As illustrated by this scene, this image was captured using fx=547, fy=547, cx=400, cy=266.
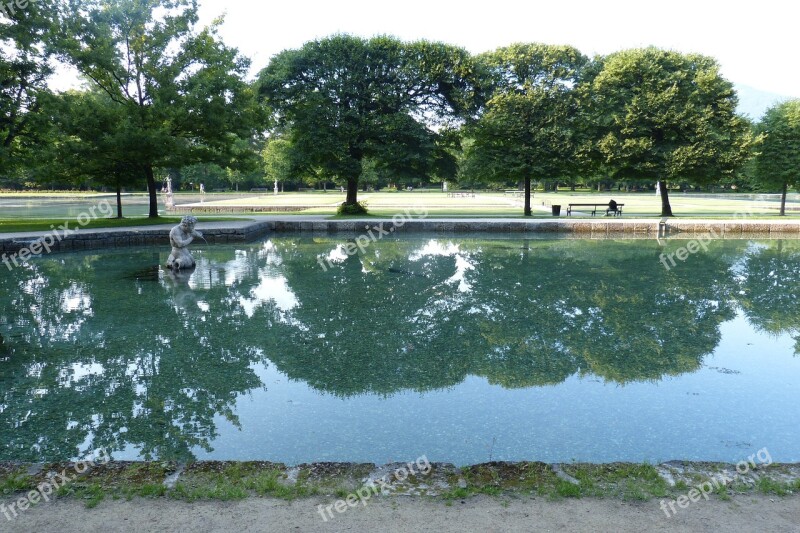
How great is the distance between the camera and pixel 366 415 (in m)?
6.02

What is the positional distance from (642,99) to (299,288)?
88.7ft

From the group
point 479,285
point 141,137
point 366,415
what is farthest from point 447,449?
point 141,137

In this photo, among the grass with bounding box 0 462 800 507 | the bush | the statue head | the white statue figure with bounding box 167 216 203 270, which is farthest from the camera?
the bush

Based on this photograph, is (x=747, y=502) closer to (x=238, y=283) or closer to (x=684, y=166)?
(x=238, y=283)

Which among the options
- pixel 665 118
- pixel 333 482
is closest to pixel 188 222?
pixel 333 482

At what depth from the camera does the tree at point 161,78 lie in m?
23.7

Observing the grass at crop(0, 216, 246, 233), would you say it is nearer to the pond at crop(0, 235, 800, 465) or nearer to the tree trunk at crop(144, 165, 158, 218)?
the tree trunk at crop(144, 165, 158, 218)

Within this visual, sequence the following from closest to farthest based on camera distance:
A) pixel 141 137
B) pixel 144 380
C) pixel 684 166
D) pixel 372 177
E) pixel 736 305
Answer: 1. pixel 144 380
2. pixel 736 305
3. pixel 141 137
4. pixel 684 166
5. pixel 372 177

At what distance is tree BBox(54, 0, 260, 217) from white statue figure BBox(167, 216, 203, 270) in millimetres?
9478
